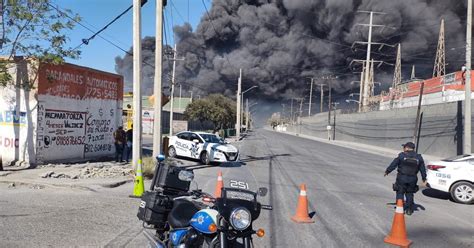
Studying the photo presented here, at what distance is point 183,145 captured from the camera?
21.9 metres

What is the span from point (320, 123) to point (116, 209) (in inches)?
3342

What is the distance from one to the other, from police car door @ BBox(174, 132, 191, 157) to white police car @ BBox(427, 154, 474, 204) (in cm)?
1179

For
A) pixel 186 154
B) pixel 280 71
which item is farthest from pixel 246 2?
pixel 186 154

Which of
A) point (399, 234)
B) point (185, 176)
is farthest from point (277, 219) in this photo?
point (185, 176)

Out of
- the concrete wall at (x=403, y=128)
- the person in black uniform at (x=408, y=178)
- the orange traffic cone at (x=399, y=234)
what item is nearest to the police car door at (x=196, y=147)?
the person in black uniform at (x=408, y=178)

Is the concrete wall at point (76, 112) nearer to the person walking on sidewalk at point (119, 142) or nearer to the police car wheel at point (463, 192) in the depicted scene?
the person walking on sidewalk at point (119, 142)

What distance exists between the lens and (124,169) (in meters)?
14.6

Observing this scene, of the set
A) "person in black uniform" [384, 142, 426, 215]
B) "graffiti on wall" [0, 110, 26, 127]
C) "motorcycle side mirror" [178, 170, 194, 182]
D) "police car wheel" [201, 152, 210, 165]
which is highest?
"graffiti on wall" [0, 110, 26, 127]

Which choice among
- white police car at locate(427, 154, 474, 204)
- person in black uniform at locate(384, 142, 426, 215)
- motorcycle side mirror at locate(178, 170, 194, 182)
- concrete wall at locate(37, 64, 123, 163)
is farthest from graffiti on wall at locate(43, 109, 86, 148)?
white police car at locate(427, 154, 474, 204)

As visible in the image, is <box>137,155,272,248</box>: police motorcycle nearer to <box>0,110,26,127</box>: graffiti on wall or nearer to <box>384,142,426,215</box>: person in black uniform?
<box>384,142,426,215</box>: person in black uniform

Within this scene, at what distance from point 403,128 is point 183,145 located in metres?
29.4

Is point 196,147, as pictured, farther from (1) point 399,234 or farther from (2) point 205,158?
(1) point 399,234

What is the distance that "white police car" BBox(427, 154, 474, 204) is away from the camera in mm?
11922

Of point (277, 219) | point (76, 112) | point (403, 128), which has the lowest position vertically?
point (277, 219)
